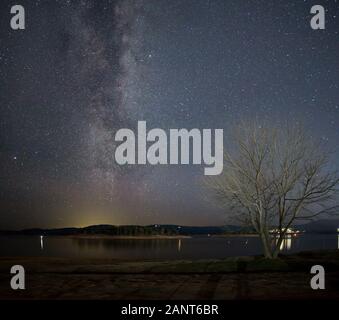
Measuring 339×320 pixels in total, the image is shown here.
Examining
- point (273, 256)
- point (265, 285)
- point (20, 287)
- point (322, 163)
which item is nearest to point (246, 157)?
point (322, 163)

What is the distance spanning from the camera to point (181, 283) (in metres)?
13.9

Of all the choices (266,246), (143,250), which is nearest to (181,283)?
(266,246)

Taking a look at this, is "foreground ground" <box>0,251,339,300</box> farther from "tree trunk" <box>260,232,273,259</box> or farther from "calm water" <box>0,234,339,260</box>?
"calm water" <box>0,234,339,260</box>

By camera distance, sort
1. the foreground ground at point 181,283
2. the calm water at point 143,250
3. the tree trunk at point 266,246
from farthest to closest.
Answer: the calm water at point 143,250
the tree trunk at point 266,246
the foreground ground at point 181,283

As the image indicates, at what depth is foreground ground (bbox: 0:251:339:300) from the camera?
1180cm

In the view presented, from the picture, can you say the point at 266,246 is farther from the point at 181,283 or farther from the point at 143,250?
the point at 143,250

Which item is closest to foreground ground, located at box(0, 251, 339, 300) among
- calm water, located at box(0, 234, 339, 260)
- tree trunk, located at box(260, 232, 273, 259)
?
tree trunk, located at box(260, 232, 273, 259)

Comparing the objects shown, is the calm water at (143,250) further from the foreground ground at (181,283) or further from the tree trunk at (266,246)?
the foreground ground at (181,283)

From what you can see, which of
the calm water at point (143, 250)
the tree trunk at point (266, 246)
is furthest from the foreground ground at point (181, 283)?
the calm water at point (143, 250)

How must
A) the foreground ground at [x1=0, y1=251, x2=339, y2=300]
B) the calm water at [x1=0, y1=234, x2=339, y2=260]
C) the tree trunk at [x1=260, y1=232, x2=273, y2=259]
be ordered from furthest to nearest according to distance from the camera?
the calm water at [x1=0, y1=234, x2=339, y2=260] → the tree trunk at [x1=260, y1=232, x2=273, y2=259] → the foreground ground at [x1=0, y1=251, x2=339, y2=300]

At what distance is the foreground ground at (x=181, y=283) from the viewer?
11.8 m

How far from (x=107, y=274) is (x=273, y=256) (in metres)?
10.4

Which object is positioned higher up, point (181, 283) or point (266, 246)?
point (181, 283)
